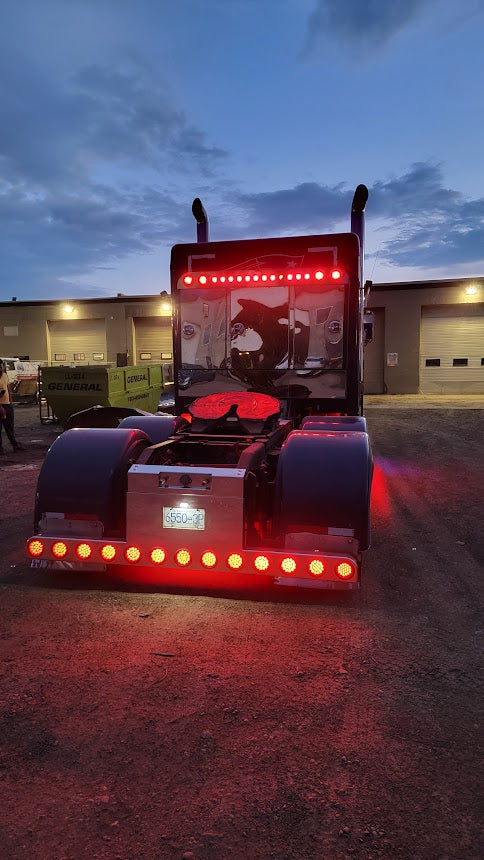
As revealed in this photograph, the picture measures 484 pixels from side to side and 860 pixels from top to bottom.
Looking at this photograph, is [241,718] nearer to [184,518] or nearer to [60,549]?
[184,518]

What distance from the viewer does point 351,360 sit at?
6.53 metres

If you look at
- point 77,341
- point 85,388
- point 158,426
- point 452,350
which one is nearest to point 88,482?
point 158,426

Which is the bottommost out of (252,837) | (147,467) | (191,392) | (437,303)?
(252,837)

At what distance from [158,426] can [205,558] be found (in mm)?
2322

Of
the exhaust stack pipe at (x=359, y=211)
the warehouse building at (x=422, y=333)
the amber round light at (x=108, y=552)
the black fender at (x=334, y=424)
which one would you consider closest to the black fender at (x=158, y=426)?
the black fender at (x=334, y=424)

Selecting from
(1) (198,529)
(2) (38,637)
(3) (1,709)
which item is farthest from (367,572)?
(3) (1,709)

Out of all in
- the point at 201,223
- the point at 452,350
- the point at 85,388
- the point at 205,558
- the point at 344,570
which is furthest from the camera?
the point at 452,350

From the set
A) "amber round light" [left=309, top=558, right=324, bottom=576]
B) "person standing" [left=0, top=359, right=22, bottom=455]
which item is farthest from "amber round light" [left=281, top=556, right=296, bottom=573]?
"person standing" [left=0, top=359, right=22, bottom=455]

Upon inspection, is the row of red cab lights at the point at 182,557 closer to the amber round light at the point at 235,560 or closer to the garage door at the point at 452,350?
the amber round light at the point at 235,560

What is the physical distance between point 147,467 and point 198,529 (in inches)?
25.1

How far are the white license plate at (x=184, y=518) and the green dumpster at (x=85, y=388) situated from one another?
10.8 m

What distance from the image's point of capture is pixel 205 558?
415cm

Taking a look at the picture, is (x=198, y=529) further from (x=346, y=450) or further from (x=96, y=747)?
(x=96, y=747)

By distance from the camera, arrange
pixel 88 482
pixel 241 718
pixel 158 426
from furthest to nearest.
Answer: pixel 158 426
pixel 88 482
pixel 241 718
